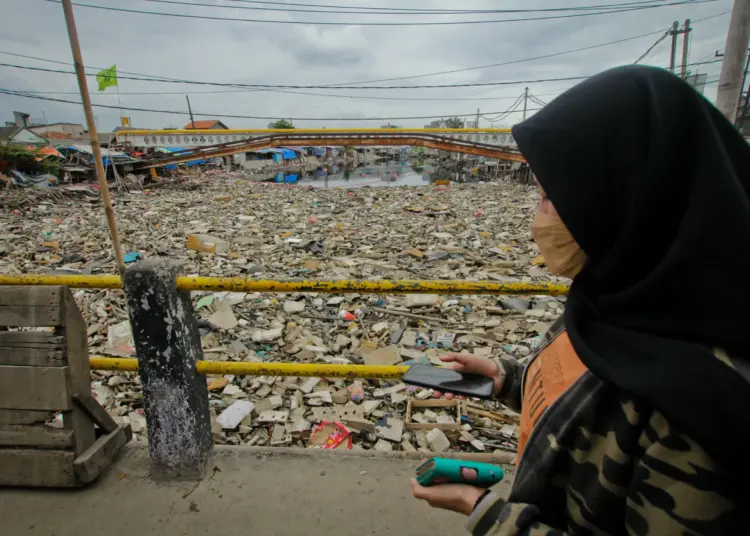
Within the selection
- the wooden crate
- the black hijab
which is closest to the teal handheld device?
the black hijab

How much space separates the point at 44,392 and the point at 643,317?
2.42 meters

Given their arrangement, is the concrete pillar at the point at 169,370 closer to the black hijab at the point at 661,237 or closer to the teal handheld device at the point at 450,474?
the teal handheld device at the point at 450,474

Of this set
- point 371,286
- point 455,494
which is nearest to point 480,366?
point 455,494

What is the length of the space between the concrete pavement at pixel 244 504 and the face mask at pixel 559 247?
1501 millimetres

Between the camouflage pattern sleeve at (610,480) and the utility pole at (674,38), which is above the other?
the utility pole at (674,38)

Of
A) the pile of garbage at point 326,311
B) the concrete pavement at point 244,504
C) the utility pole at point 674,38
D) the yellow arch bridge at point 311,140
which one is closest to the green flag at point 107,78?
the pile of garbage at point 326,311

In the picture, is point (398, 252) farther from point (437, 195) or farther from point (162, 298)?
point (437, 195)

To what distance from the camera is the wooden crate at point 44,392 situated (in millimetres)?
1869

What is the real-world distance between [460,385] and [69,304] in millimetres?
1838

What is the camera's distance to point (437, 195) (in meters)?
17.9

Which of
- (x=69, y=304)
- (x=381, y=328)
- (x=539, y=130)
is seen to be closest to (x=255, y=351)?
(x=381, y=328)

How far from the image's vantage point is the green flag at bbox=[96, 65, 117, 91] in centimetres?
422

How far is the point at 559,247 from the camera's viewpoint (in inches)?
38.1

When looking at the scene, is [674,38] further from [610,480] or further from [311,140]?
[610,480]
